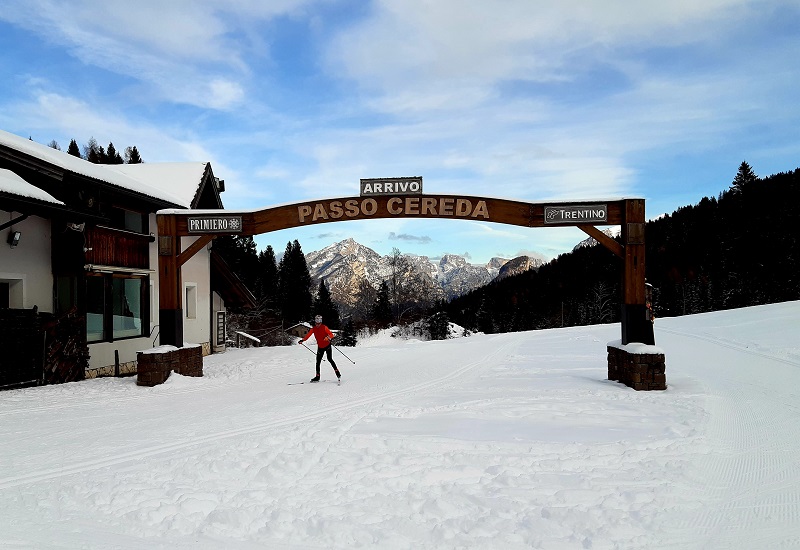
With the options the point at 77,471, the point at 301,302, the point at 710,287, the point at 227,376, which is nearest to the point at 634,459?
the point at 77,471

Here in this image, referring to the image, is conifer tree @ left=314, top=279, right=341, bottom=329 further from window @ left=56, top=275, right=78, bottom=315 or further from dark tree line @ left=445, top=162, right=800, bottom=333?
window @ left=56, top=275, right=78, bottom=315

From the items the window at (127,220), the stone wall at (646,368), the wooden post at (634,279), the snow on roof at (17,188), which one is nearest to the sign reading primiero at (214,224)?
the snow on roof at (17,188)

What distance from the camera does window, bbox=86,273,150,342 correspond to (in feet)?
50.2

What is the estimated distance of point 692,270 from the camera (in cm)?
7800

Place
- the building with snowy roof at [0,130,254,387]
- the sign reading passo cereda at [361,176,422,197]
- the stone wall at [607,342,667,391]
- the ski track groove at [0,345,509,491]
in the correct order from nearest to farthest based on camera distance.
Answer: the ski track groove at [0,345,509,491], the stone wall at [607,342,667,391], the building with snowy roof at [0,130,254,387], the sign reading passo cereda at [361,176,422,197]

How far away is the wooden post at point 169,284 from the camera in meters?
13.0

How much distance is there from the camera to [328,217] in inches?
522

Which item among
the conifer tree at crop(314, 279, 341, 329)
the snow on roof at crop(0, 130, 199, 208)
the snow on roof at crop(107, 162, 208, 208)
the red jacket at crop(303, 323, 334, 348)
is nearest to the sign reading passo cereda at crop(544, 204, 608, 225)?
the red jacket at crop(303, 323, 334, 348)

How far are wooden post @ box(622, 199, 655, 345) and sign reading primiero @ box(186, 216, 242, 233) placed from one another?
30.0 feet

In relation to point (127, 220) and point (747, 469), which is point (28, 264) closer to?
point (127, 220)

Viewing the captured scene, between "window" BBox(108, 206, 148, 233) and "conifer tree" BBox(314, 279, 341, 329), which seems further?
"conifer tree" BBox(314, 279, 341, 329)

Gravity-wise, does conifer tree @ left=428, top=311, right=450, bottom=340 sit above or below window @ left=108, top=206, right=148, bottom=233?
below

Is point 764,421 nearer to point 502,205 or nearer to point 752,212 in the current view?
point 502,205

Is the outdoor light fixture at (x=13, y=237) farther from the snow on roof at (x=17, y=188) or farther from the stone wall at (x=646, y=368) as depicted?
the stone wall at (x=646, y=368)
